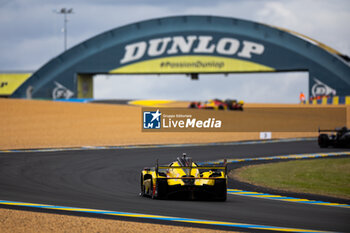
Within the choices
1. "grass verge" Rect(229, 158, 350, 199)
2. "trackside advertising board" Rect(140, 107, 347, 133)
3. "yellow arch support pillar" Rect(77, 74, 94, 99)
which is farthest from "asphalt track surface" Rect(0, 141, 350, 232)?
"yellow arch support pillar" Rect(77, 74, 94, 99)

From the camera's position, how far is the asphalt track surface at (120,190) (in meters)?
12.3

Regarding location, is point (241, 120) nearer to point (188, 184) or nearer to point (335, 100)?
point (335, 100)

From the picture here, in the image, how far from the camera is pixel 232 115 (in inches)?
2029

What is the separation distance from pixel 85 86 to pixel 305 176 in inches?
2326

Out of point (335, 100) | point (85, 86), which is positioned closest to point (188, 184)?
point (335, 100)

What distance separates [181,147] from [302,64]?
37.2 metres

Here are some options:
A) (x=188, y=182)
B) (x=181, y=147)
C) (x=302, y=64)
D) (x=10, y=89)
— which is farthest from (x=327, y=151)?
(x=10, y=89)

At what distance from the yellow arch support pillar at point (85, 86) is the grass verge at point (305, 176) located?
53923 mm

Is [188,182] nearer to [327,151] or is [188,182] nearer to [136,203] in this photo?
[136,203]

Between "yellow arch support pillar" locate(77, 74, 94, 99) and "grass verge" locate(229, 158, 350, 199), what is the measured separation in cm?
5392

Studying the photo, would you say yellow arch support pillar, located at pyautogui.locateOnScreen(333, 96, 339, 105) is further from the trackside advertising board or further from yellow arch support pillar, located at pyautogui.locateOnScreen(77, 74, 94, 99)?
yellow arch support pillar, located at pyautogui.locateOnScreen(77, 74, 94, 99)

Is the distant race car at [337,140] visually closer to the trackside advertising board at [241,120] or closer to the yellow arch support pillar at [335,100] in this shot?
the trackside advertising board at [241,120]

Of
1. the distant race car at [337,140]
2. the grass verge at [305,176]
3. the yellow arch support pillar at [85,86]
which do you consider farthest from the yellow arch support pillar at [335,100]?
the grass verge at [305,176]

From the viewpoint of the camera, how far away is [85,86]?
7794cm
